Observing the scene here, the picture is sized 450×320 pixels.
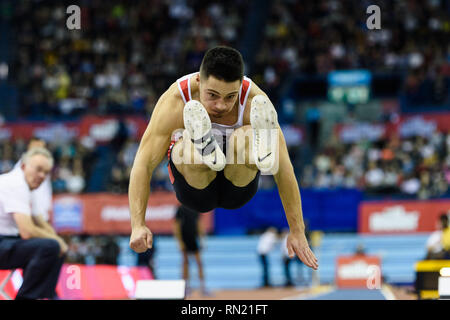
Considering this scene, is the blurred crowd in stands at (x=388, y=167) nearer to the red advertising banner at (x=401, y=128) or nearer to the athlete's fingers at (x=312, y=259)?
the red advertising banner at (x=401, y=128)

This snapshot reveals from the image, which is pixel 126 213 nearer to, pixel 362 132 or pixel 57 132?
pixel 57 132

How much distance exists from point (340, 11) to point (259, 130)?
1708 centimetres

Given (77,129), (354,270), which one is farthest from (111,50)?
(354,270)

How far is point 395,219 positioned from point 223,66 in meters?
11.2

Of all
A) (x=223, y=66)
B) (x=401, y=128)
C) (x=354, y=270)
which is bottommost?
(x=354, y=270)

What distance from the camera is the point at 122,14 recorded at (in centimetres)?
2230

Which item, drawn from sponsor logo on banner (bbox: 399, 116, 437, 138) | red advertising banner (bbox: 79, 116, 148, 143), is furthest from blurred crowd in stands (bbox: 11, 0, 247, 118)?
sponsor logo on banner (bbox: 399, 116, 437, 138)

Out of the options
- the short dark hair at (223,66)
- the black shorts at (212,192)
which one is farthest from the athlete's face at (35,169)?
the short dark hair at (223,66)

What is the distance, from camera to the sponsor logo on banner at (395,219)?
1452 cm

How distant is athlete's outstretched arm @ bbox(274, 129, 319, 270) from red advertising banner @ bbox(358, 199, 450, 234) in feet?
33.5

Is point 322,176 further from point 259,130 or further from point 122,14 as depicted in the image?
point 259,130

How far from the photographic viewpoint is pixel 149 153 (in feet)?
14.9

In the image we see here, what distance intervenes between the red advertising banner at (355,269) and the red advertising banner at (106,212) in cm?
499
